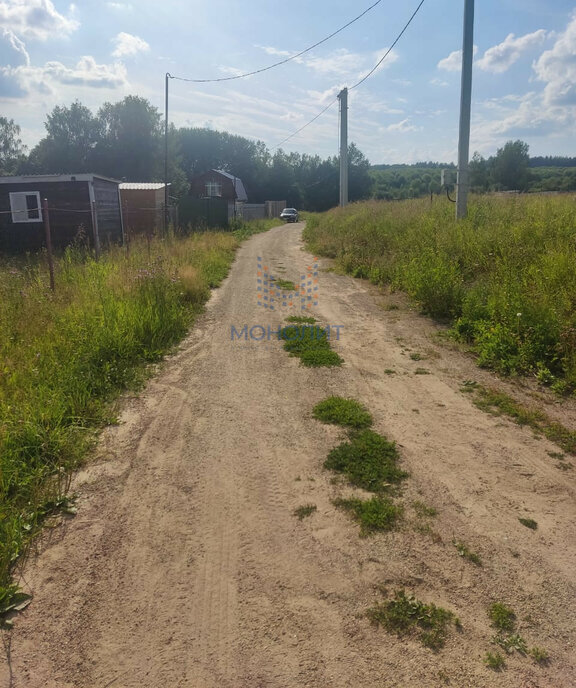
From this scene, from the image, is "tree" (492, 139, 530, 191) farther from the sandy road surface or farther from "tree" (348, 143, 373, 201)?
the sandy road surface

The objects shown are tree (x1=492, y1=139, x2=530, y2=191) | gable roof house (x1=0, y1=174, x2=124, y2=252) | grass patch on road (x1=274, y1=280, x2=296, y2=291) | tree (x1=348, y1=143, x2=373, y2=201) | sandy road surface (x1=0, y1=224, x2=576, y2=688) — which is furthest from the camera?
tree (x1=348, y1=143, x2=373, y2=201)

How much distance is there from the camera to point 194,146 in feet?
234

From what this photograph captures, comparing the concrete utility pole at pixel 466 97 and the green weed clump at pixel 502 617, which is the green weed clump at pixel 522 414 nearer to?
the green weed clump at pixel 502 617

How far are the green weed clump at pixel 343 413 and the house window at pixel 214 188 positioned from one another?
164 ft

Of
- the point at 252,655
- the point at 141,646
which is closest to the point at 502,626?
the point at 252,655

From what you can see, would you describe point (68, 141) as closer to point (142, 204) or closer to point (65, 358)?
point (142, 204)

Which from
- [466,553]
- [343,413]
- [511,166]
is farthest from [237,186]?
[466,553]

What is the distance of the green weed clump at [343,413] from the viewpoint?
14.7ft

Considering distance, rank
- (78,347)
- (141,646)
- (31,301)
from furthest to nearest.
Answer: (31,301)
(78,347)
(141,646)

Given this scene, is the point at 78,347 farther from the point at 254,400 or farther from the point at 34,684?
the point at 34,684

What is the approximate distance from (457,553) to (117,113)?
58.3 m

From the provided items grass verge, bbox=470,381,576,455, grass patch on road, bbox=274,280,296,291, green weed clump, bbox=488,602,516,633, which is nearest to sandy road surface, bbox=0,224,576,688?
green weed clump, bbox=488,602,516,633

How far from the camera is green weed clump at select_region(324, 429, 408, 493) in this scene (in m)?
3.58

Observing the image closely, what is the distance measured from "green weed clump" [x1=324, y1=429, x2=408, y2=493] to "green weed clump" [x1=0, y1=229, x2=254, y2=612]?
6.55ft
